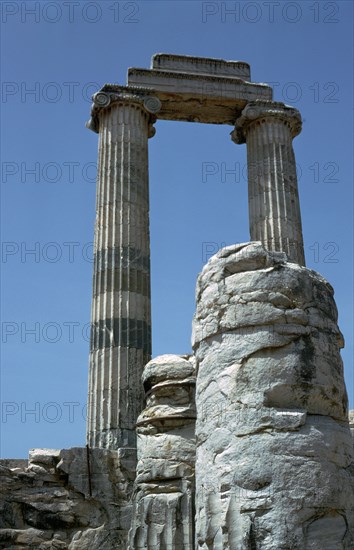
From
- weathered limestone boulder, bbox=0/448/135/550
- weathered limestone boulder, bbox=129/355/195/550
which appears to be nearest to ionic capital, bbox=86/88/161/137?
weathered limestone boulder, bbox=0/448/135/550

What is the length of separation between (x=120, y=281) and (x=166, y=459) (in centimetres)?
1142

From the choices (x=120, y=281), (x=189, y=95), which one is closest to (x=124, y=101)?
(x=189, y=95)

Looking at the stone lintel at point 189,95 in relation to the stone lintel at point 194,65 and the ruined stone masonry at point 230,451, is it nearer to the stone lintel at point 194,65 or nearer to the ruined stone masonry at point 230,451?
the stone lintel at point 194,65

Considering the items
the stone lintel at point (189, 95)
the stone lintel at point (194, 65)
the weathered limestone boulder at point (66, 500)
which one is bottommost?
the weathered limestone boulder at point (66, 500)

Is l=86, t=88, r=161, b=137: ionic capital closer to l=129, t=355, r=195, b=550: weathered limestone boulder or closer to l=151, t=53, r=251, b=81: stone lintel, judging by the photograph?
l=151, t=53, r=251, b=81: stone lintel

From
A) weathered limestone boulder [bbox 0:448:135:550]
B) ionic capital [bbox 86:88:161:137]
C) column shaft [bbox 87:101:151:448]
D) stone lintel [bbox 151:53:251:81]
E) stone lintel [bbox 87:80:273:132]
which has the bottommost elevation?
weathered limestone boulder [bbox 0:448:135:550]

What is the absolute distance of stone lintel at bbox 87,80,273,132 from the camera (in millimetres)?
20750

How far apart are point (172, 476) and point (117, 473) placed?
557 cm

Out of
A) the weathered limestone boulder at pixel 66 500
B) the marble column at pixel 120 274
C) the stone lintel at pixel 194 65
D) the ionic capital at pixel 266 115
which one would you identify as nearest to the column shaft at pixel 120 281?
the marble column at pixel 120 274

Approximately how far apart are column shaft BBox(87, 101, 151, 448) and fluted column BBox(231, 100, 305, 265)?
9.19 ft

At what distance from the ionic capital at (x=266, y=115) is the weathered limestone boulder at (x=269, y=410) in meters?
15.7

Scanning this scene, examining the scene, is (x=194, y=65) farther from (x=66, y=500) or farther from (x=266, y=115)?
(x=66, y=500)

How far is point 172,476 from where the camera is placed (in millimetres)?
7242

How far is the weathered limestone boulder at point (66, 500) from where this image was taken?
1130 cm
